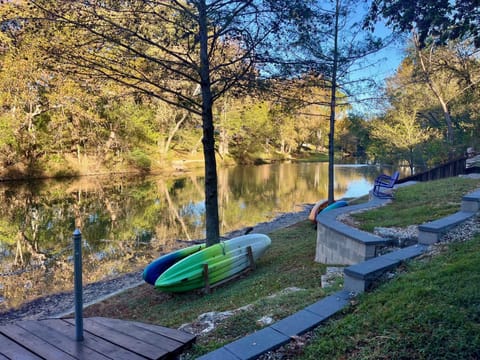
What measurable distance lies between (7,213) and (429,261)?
1569 cm

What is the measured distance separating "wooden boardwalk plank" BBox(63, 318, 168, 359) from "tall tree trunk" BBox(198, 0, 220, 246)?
4.11 metres

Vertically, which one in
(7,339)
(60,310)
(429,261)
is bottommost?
(60,310)

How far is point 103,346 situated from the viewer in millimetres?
2520

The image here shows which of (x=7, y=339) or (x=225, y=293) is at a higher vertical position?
(x=7, y=339)

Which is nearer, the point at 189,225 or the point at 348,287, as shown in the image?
the point at 348,287

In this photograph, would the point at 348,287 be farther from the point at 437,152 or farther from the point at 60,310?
the point at 437,152

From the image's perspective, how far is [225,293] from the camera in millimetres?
5629

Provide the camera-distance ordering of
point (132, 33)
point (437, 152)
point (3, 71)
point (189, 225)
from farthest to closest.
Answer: point (3, 71) → point (437, 152) → point (189, 225) → point (132, 33)

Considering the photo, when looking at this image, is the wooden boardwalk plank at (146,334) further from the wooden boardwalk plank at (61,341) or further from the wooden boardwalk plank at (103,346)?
the wooden boardwalk plank at (61,341)

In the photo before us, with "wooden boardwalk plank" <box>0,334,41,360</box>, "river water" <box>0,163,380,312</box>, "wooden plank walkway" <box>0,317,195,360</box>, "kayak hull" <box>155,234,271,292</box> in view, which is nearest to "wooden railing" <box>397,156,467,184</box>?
"river water" <box>0,163,380,312</box>

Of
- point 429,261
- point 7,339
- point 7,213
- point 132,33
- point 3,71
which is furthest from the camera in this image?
point 3,71

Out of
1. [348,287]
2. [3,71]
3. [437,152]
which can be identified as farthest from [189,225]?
[3,71]

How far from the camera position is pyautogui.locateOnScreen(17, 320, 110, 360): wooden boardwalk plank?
2396 mm

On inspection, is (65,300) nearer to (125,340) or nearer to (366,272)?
(125,340)
